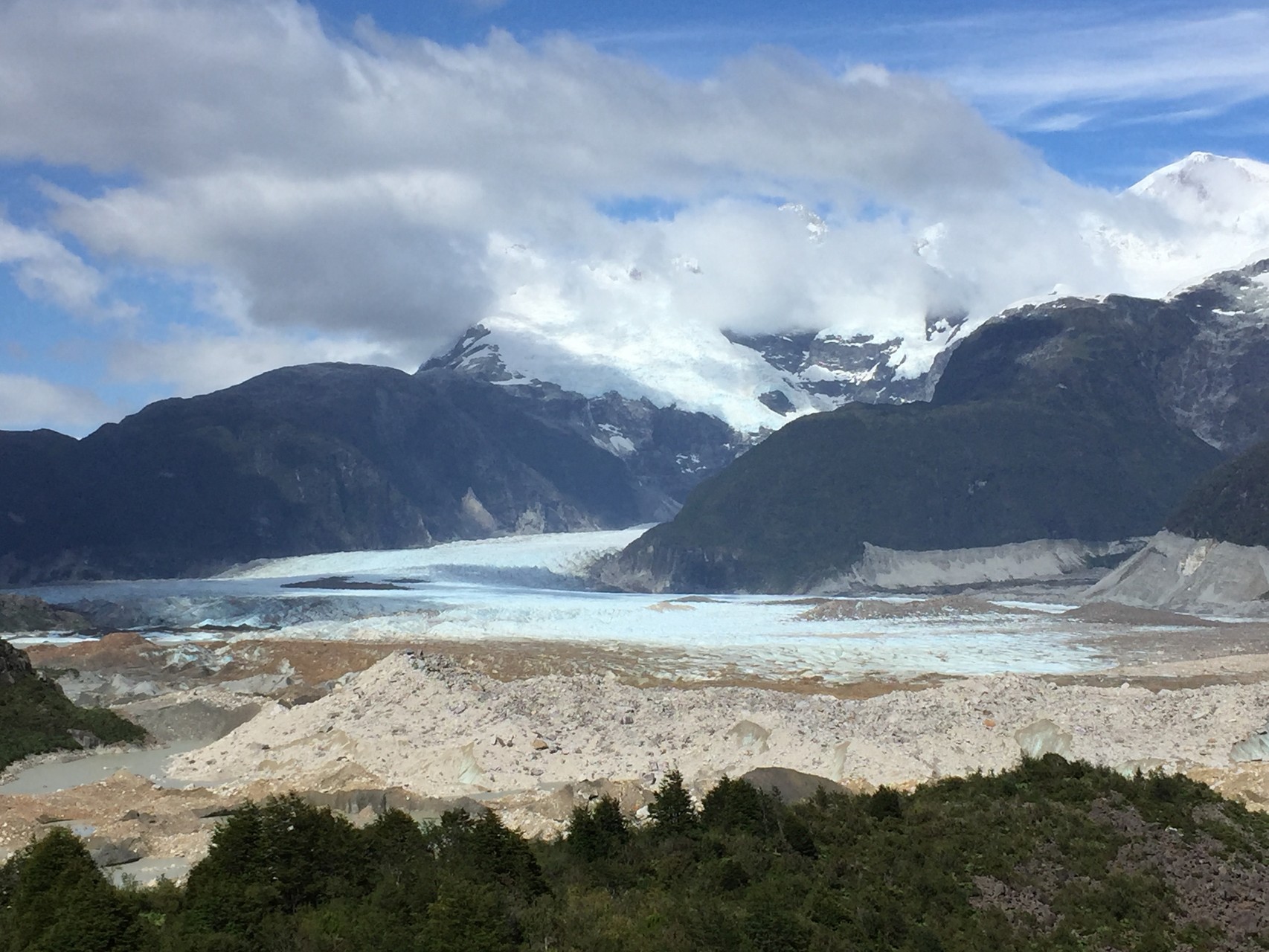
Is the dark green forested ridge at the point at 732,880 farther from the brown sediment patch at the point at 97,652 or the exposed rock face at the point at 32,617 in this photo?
the exposed rock face at the point at 32,617

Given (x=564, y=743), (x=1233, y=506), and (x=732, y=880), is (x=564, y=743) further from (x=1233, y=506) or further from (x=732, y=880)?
(x=1233, y=506)

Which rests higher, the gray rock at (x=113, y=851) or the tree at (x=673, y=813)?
the tree at (x=673, y=813)

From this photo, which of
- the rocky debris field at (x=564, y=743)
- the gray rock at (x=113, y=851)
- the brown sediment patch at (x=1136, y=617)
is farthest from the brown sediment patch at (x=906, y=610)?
the gray rock at (x=113, y=851)

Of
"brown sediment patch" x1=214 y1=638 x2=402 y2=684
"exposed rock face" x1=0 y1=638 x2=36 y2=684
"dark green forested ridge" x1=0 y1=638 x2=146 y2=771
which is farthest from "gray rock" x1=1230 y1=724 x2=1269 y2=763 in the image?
"exposed rock face" x1=0 y1=638 x2=36 y2=684

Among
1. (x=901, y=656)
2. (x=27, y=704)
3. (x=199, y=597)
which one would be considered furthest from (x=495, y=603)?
(x=27, y=704)

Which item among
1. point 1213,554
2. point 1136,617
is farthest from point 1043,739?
point 1213,554
